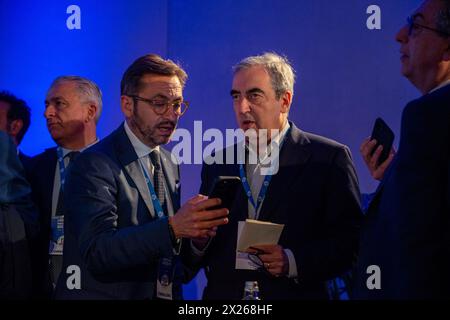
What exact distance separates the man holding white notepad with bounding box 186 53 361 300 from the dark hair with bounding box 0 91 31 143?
1.83 metres

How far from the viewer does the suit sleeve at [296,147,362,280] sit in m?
3.03

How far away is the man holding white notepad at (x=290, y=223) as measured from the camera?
3.03 meters

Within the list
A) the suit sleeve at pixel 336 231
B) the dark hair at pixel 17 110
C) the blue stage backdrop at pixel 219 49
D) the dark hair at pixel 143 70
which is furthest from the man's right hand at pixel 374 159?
the dark hair at pixel 17 110

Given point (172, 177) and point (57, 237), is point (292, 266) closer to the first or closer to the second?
point (172, 177)

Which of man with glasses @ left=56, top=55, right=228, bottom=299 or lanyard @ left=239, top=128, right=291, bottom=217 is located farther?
lanyard @ left=239, top=128, right=291, bottom=217

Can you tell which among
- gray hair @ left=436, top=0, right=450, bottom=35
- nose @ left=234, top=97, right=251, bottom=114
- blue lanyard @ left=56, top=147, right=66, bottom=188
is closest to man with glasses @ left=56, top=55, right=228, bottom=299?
nose @ left=234, top=97, right=251, bottom=114

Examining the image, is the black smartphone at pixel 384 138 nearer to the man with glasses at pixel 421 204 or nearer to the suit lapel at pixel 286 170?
the suit lapel at pixel 286 170

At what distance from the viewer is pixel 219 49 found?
4328 mm

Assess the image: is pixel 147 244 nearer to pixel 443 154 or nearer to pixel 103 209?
pixel 103 209

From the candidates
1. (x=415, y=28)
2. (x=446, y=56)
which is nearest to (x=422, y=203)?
(x=446, y=56)

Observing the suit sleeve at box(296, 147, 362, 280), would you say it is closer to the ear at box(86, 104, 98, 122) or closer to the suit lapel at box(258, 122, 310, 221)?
the suit lapel at box(258, 122, 310, 221)

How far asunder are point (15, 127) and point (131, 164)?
1.76m

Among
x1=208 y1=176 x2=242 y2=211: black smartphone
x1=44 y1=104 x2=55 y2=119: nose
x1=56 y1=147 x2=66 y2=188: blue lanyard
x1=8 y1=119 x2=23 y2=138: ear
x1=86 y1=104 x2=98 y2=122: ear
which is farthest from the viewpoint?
x1=8 y1=119 x2=23 y2=138: ear

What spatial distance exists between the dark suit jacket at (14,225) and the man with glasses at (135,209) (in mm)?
283
